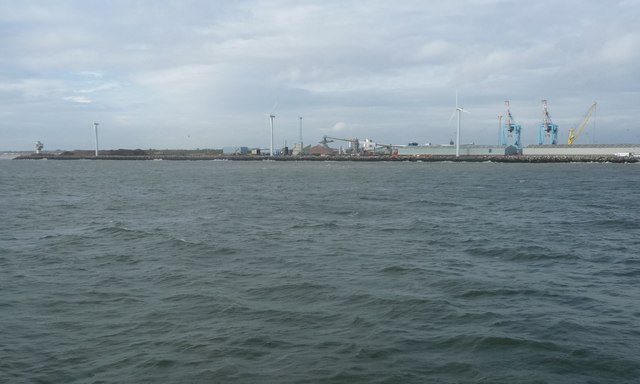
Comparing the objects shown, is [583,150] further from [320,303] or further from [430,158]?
[320,303]

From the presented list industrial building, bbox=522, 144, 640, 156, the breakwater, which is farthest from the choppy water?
industrial building, bbox=522, 144, 640, 156

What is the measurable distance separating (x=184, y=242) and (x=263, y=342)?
35.6ft

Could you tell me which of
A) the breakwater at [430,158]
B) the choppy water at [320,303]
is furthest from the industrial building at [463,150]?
the choppy water at [320,303]

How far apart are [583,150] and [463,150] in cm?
3042

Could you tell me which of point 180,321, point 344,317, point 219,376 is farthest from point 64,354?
point 344,317

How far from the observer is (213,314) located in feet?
37.3

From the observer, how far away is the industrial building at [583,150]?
135 metres

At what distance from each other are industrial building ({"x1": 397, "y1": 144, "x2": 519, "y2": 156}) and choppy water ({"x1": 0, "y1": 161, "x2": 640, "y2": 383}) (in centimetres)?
12873

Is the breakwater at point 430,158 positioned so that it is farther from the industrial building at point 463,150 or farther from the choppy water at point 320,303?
the choppy water at point 320,303

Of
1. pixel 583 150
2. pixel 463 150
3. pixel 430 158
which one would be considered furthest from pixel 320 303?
pixel 463 150

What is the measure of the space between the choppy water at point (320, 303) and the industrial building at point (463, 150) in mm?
128729

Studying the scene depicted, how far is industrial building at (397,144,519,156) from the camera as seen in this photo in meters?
148

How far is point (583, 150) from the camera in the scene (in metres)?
140

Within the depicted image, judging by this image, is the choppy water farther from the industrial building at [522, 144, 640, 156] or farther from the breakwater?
the industrial building at [522, 144, 640, 156]
